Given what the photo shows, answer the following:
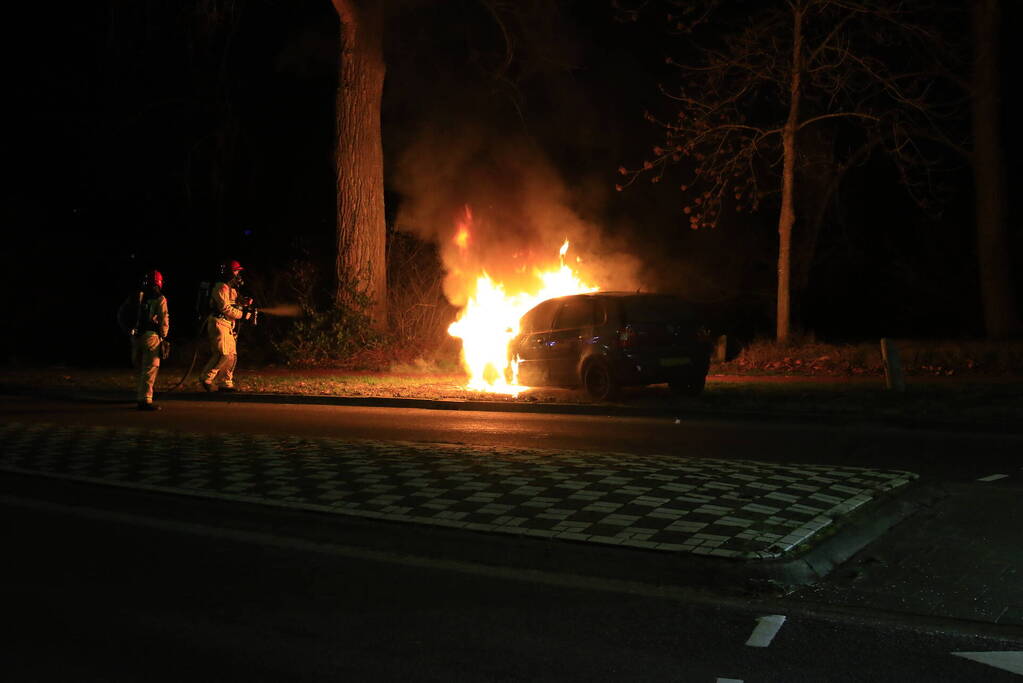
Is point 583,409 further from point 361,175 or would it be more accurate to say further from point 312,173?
point 312,173

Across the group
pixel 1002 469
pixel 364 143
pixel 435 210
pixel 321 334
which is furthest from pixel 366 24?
pixel 1002 469

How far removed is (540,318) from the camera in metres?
16.8

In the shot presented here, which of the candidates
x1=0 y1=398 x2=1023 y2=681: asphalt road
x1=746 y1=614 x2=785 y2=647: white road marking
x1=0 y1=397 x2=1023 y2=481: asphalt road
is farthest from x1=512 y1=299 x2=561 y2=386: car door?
x1=746 y1=614 x2=785 y2=647: white road marking

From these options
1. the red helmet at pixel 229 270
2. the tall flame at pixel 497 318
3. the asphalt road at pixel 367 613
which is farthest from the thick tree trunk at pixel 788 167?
the asphalt road at pixel 367 613

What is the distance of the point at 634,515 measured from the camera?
6828 millimetres

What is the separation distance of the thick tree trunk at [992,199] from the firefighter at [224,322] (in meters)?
15.6

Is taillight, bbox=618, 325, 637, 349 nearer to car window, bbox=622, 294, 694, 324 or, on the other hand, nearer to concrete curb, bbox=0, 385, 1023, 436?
car window, bbox=622, 294, 694, 324

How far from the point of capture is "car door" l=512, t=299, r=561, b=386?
1652cm

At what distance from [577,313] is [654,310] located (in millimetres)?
1242

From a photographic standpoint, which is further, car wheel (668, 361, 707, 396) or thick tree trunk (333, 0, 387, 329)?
thick tree trunk (333, 0, 387, 329)

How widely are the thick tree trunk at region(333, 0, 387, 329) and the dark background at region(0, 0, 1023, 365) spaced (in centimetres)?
156

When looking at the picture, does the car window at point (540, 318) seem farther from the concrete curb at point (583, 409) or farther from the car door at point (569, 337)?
the concrete curb at point (583, 409)

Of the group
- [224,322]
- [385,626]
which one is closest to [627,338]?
[224,322]

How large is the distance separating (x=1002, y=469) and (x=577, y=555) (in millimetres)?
4874
